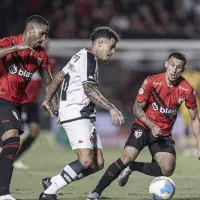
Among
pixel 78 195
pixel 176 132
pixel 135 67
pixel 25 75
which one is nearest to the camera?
pixel 25 75

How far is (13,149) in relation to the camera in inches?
322

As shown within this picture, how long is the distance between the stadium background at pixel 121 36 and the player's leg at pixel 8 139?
24.6 feet

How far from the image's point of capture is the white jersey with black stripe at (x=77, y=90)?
8.12m

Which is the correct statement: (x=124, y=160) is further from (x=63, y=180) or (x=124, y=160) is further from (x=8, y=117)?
(x=8, y=117)

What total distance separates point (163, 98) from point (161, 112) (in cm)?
19

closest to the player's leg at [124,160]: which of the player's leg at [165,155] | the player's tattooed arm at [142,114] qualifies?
the player's leg at [165,155]

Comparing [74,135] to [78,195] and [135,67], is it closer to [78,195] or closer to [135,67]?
[78,195]

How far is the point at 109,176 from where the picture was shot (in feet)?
29.1

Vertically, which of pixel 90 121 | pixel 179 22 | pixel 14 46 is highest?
pixel 179 22

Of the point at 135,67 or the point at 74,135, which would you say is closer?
the point at 74,135

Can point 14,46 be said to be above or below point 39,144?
above

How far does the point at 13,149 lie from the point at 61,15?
46.6 feet

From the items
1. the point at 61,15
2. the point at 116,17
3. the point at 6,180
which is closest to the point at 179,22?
the point at 116,17

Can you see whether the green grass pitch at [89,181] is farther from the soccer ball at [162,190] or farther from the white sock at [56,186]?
the white sock at [56,186]
